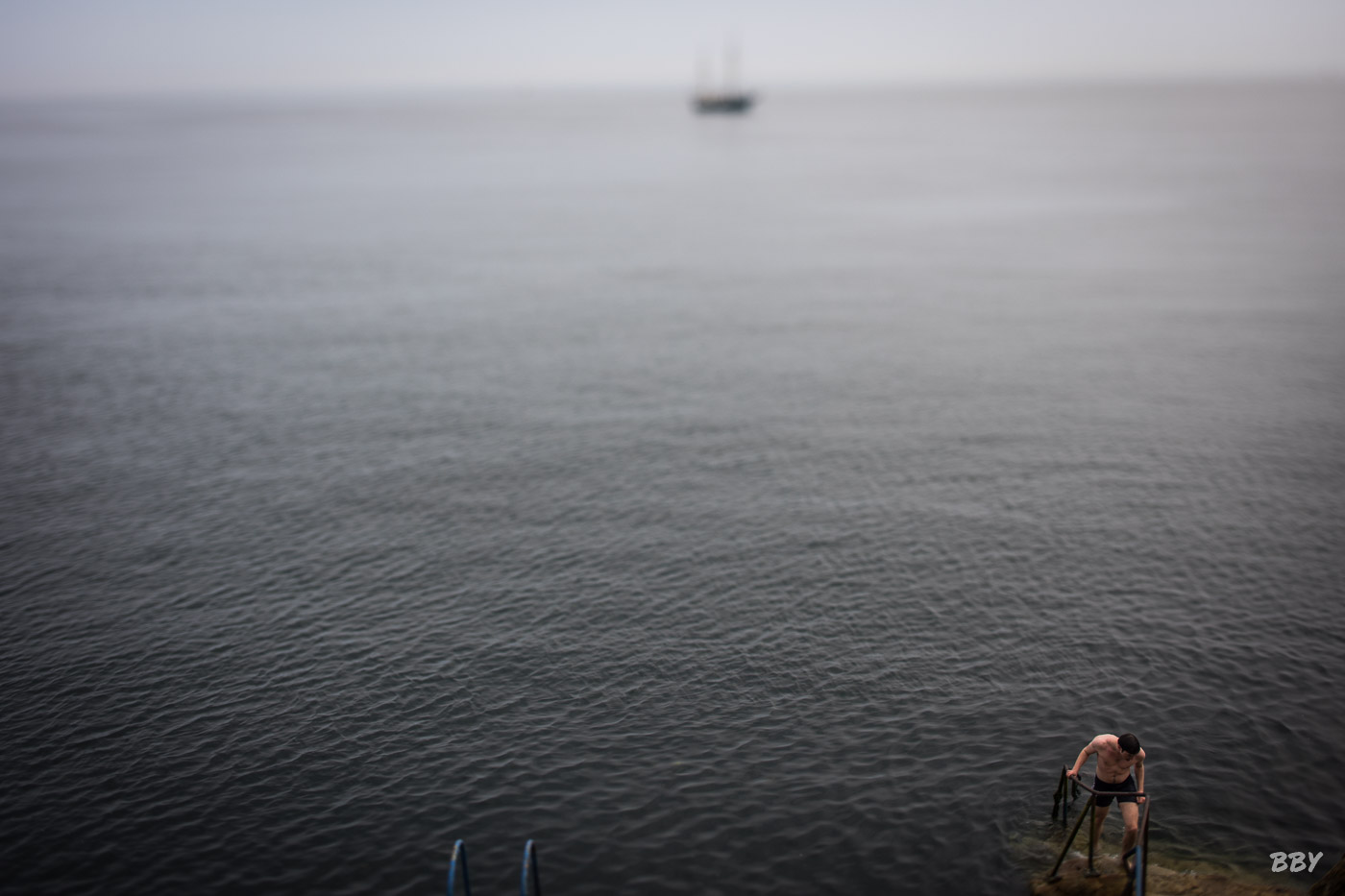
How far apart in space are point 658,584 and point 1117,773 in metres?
24.7

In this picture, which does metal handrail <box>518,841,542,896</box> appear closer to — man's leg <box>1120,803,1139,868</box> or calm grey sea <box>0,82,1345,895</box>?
calm grey sea <box>0,82,1345,895</box>

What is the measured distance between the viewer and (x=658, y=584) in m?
47.9

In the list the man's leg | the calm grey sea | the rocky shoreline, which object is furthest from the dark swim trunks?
the calm grey sea

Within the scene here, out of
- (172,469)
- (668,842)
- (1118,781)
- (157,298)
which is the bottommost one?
(668,842)

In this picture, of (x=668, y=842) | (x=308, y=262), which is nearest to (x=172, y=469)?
(x=668, y=842)

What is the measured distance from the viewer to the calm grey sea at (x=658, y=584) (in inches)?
1254

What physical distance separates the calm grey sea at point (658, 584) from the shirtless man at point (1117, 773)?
3506mm

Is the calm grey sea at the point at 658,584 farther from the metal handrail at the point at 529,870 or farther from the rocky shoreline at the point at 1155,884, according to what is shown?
the metal handrail at the point at 529,870

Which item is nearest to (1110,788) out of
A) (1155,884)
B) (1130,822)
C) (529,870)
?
(1130,822)

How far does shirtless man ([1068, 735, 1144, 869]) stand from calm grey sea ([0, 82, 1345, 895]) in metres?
3.51

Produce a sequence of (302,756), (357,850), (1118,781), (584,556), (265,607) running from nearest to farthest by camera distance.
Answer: (1118,781) < (357,850) < (302,756) < (265,607) < (584,556)

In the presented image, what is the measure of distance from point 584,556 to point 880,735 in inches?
766

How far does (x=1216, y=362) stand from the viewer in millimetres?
81250

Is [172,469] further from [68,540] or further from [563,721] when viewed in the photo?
[563,721]
